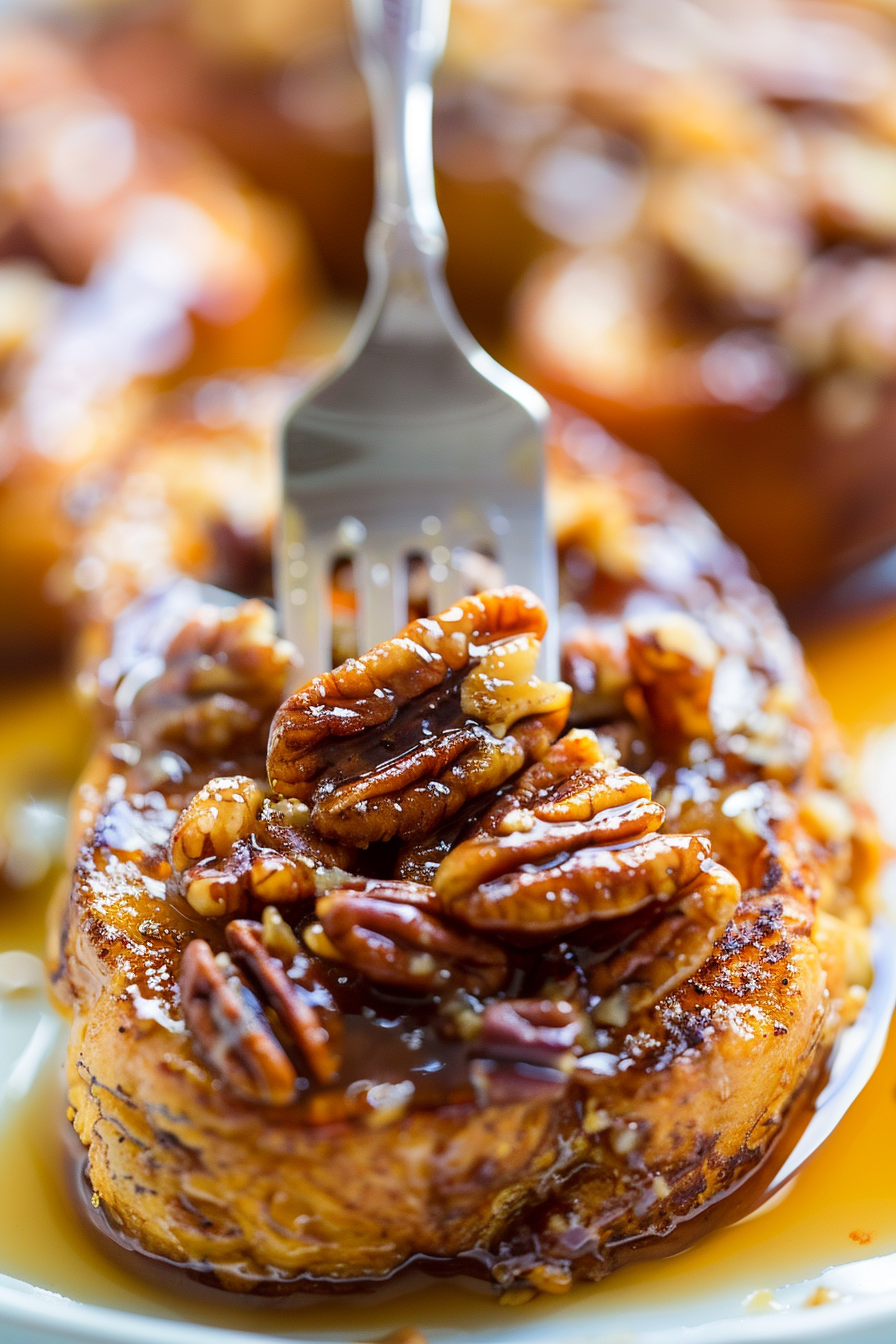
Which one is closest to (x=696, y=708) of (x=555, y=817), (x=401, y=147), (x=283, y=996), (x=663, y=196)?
(x=555, y=817)

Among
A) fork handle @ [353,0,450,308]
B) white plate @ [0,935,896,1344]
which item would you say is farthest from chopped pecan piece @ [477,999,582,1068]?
fork handle @ [353,0,450,308]

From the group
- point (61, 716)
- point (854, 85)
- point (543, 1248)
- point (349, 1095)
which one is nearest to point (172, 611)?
point (61, 716)

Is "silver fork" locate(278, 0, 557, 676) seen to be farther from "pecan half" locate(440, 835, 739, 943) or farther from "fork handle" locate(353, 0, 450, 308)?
"pecan half" locate(440, 835, 739, 943)

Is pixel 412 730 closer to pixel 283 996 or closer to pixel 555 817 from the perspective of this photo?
pixel 555 817

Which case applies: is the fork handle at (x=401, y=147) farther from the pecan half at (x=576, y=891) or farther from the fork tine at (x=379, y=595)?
the pecan half at (x=576, y=891)

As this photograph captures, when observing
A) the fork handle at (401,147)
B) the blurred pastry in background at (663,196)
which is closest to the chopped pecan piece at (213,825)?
the fork handle at (401,147)

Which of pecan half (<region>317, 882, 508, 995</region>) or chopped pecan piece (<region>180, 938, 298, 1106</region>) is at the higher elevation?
pecan half (<region>317, 882, 508, 995</region>)
